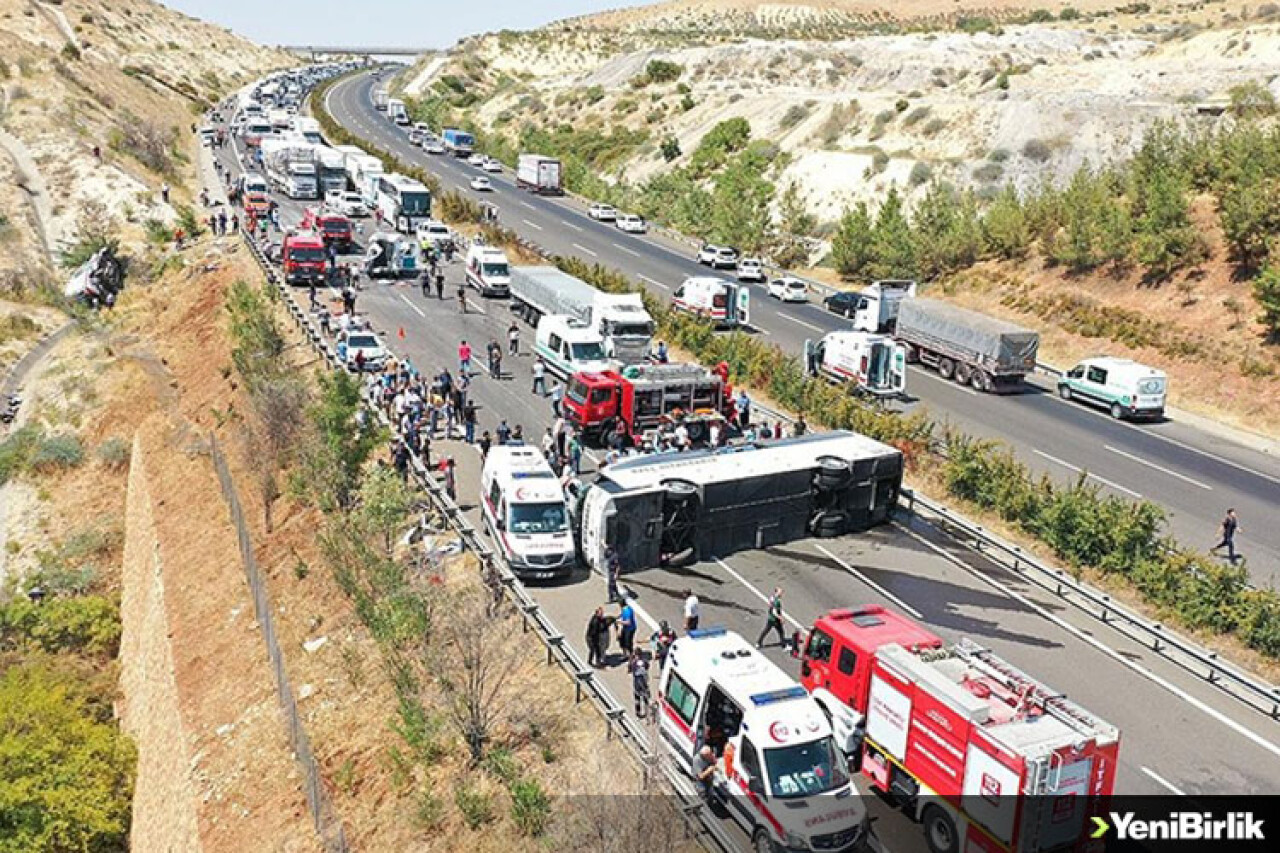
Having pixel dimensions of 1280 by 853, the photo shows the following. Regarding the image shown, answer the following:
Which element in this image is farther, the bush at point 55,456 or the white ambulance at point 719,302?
the white ambulance at point 719,302

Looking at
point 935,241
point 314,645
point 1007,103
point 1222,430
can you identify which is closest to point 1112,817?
point 314,645

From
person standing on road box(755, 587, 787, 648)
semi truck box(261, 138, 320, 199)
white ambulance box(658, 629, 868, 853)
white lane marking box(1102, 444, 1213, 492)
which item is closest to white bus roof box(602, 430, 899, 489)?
person standing on road box(755, 587, 787, 648)

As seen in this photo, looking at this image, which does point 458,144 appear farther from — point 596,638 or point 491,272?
point 596,638

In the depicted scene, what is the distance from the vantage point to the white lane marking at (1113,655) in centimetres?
2084

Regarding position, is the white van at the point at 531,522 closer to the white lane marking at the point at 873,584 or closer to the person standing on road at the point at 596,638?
the person standing on road at the point at 596,638

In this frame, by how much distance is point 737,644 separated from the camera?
1873cm

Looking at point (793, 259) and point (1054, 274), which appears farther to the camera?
point (793, 259)

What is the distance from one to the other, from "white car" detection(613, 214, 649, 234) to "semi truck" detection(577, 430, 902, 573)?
161 ft

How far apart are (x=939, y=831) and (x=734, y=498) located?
39.3 ft

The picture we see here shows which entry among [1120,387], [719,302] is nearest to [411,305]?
[719,302]

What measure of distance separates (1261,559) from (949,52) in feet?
273

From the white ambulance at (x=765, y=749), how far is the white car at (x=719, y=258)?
49263 millimetres

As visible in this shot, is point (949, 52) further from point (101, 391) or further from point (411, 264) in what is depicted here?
point (101, 391)

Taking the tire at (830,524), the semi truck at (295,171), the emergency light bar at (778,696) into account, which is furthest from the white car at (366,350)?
the semi truck at (295,171)
